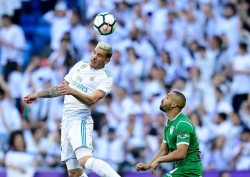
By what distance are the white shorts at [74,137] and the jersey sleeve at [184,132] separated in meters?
1.62

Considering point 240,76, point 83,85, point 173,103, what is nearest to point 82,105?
point 83,85

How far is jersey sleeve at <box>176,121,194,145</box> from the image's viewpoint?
46.3 ft

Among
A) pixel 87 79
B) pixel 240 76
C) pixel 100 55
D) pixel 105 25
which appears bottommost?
pixel 87 79

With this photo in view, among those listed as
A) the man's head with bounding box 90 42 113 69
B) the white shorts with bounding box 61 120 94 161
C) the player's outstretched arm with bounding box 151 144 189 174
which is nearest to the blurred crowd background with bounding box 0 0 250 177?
the white shorts with bounding box 61 120 94 161

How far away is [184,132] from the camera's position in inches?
557

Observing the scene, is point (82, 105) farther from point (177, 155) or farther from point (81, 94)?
point (177, 155)

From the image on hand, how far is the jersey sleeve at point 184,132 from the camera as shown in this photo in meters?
14.1

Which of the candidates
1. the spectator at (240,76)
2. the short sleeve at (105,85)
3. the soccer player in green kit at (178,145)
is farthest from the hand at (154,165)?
the spectator at (240,76)

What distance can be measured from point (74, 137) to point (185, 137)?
6.17ft

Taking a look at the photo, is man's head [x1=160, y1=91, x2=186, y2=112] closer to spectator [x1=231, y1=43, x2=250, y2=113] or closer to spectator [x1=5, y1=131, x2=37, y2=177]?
spectator [x1=5, y1=131, x2=37, y2=177]

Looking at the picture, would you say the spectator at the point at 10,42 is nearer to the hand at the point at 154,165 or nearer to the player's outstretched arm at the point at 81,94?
the player's outstretched arm at the point at 81,94

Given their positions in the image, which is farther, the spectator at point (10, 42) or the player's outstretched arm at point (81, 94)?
the spectator at point (10, 42)

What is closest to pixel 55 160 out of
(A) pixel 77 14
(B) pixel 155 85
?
(B) pixel 155 85

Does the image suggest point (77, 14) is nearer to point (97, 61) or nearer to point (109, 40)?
point (109, 40)
